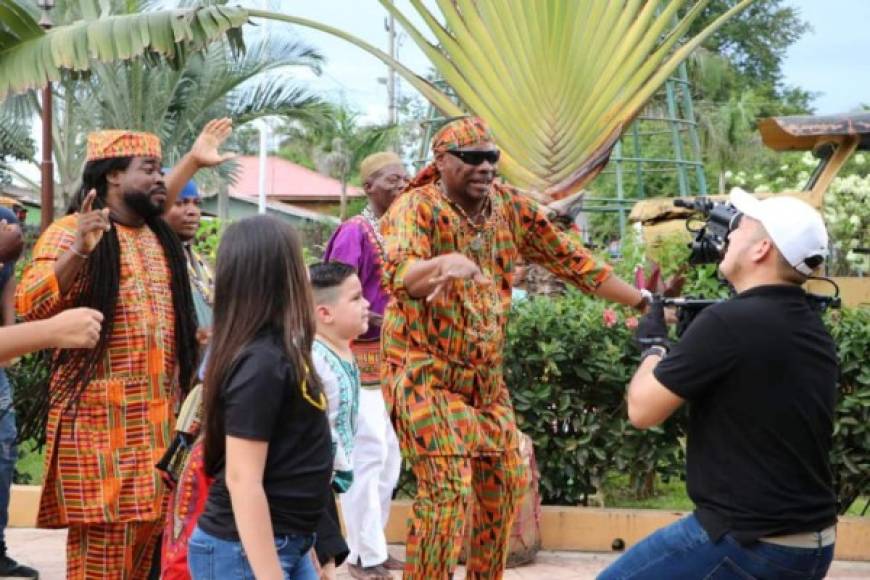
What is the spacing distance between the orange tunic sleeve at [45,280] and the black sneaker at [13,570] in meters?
2.02

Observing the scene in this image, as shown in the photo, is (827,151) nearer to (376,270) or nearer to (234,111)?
(376,270)

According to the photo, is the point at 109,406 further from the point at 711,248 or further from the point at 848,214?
the point at 848,214

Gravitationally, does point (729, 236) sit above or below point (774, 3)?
below

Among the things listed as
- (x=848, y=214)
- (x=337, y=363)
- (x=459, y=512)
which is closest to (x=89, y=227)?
(x=337, y=363)

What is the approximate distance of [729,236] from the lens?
12.5 feet

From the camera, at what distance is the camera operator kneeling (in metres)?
3.56

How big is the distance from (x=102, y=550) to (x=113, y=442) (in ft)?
1.32

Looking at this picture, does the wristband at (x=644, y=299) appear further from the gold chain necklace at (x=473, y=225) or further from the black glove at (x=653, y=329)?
the black glove at (x=653, y=329)

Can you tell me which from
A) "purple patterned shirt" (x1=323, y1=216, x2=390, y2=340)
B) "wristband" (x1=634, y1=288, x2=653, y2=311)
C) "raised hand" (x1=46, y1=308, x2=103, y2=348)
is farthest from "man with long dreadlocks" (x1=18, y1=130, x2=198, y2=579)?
"wristband" (x1=634, y1=288, x2=653, y2=311)

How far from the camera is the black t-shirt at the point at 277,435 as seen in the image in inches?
132

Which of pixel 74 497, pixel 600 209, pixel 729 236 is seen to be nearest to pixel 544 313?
pixel 74 497

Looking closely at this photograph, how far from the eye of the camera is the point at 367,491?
6.50m

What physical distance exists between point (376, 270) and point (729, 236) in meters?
3.18

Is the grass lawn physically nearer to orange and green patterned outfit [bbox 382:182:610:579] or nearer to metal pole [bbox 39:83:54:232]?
orange and green patterned outfit [bbox 382:182:610:579]
